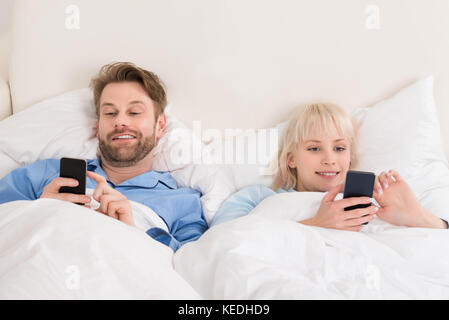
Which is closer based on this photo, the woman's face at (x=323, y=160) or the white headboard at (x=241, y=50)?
the woman's face at (x=323, y=160)

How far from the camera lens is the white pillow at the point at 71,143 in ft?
4.40

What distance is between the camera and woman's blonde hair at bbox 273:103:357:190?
4.31 feet

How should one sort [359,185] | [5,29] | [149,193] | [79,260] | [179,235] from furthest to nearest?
[5,29] → [149,193] → [179,235] → [359,185] → [79,260]

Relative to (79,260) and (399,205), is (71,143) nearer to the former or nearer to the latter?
(79,260)

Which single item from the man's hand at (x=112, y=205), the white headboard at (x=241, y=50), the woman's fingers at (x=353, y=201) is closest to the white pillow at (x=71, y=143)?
the white headboard at (x=241, y=50)

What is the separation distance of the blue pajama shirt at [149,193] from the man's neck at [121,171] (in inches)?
1.8

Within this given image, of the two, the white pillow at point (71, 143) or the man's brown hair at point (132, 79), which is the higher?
the man's brown hair at point (132, 79)

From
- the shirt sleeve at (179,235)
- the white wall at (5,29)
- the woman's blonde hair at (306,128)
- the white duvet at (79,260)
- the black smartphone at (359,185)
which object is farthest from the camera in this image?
the white wall at (5,29)

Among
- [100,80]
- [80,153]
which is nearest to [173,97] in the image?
[100,80]

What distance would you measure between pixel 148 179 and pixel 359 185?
0.70m

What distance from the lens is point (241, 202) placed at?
1293 mm

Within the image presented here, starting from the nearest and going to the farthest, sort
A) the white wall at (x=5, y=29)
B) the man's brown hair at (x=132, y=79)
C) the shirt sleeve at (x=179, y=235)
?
the shirt sleeve at (x=179, y=235) → the man's brown hair at (x=132, y=79) → the white wall at (x=5, y=29)

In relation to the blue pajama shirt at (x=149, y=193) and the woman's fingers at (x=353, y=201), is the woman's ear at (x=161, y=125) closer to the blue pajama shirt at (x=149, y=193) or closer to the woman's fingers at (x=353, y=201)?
the blue pajama shirt at (x=149, y=193)

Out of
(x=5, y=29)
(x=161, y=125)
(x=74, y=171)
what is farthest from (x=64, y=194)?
(x=5, y=29)
